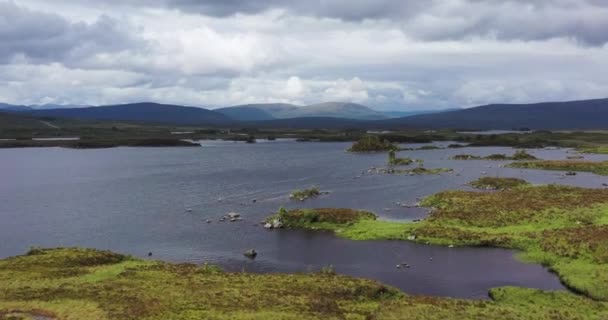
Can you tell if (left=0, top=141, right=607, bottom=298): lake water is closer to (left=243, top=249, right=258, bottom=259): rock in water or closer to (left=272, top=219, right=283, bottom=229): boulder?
(left=243, top=249, right=258, bottom=259): rock in water

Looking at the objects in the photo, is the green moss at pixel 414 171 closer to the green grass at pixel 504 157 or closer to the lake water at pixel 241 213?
the lake water at pixel 241 213

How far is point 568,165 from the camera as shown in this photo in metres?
122

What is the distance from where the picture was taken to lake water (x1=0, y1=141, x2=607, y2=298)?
46.6 metres

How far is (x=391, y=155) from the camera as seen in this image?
132375mm

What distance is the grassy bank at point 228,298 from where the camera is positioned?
32.7 meters

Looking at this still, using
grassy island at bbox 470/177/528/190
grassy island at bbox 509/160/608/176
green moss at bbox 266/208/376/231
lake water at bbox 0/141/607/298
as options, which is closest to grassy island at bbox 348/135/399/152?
lake water at bbox 0/141/607/298

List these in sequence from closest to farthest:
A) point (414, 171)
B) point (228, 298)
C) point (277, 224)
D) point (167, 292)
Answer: point (228, 298)
point (167, 292)
point (277, 224)
point (414, 171)

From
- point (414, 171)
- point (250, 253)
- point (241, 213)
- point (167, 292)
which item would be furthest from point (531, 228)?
point (414, 171)

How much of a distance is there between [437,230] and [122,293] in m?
33.4

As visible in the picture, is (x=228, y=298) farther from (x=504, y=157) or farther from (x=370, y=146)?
(x=370, y=146)

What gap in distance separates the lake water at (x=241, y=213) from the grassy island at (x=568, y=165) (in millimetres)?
5973

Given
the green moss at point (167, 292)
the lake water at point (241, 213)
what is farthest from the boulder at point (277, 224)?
the green moss at point (167, 292)

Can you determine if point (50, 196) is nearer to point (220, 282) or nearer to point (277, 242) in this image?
point (277, 242)

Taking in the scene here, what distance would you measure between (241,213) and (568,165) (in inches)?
3327
